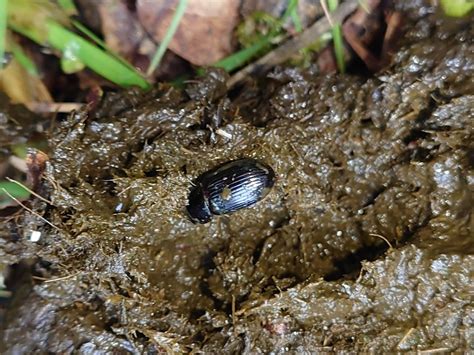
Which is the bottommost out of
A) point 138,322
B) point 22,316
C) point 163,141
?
point 138,322

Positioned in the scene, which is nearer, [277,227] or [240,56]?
[277,227]

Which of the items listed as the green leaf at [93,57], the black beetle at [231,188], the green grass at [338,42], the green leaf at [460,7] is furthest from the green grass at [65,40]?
the green leaf at [460,7]

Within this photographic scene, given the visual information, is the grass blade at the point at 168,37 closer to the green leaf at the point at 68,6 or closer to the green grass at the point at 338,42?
the green leaf at the point at 68,6

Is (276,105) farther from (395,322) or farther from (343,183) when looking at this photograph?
(395,322)

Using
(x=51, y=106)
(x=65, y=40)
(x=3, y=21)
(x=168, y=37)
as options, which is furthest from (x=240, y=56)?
(x=3, y=21)

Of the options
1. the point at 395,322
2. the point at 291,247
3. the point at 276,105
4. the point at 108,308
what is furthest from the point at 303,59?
the point at 108,308

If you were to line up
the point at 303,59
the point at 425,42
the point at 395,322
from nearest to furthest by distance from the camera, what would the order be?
the point at 395,322, the point at 425,42, the point at 303,59

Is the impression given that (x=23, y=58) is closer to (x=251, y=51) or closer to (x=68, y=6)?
(x=68, y=6)
